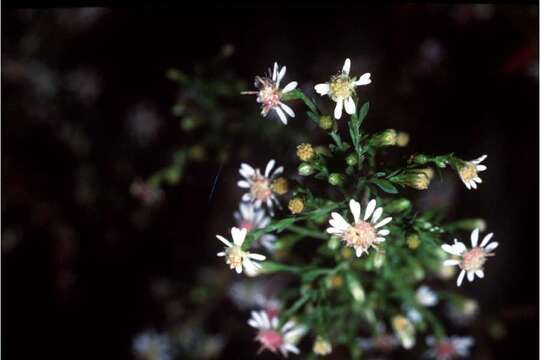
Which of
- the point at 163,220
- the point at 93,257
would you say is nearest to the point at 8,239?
the point at 93,257

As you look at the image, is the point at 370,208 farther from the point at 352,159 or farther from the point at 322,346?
the point at 322,346

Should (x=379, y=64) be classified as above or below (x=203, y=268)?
above

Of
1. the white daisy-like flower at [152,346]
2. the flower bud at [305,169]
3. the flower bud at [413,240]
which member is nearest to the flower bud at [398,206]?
the flower bud at [413,240]

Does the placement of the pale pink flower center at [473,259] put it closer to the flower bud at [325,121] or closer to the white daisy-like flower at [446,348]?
the flower bud at [325,121]

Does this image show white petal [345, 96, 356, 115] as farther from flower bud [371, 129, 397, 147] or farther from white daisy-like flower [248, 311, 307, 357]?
white daisy-like flower [248, 311, 307, 357]

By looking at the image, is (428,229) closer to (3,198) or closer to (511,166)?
A: (511,166)

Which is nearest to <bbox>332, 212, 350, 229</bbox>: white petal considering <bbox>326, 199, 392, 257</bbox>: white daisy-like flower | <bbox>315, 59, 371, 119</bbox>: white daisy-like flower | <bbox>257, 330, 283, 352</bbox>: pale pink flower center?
<bbox>326, 199, 392, 257</bbox>: white daisy-like flower
